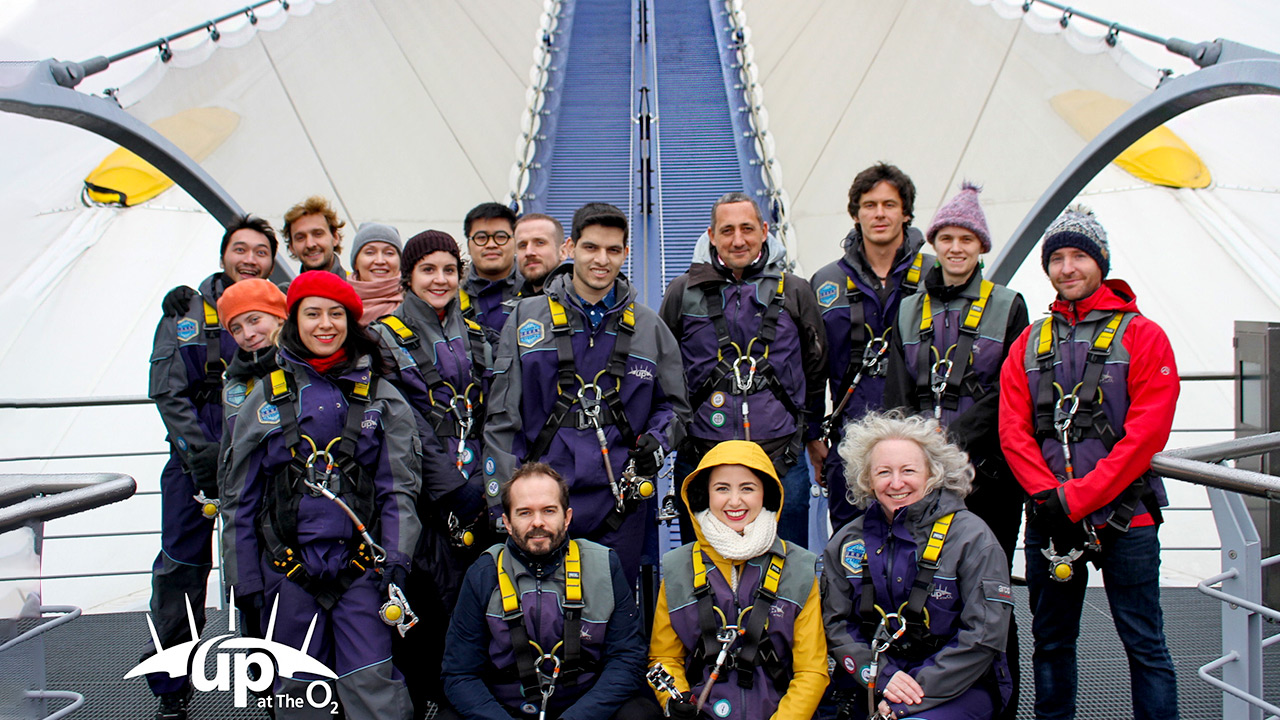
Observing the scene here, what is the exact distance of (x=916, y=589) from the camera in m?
2.48

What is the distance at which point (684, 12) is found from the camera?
39.1 ft

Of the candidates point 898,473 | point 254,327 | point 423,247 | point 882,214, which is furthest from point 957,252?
point 254,327

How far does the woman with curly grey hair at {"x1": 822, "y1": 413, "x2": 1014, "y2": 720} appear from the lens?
2.40m

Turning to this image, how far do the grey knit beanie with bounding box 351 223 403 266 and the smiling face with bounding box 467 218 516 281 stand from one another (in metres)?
0.30

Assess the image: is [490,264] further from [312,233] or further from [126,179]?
[126,179]

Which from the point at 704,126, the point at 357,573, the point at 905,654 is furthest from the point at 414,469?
the point at 704,126

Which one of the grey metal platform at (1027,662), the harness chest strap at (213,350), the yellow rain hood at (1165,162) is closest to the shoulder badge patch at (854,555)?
the grey metal platform at (1027,662)

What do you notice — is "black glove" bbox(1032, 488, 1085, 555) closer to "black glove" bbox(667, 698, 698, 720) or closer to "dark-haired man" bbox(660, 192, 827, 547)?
"dark-haired man" bbox(660, 192, 827, 547)

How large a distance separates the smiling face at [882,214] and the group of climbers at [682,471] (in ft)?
0.04

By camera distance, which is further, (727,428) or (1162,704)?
(727,428)

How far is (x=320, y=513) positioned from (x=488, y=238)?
1.35 m

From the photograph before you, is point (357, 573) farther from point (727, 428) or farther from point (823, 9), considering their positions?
point (823, 9)

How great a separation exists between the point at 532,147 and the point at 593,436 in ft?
20.7

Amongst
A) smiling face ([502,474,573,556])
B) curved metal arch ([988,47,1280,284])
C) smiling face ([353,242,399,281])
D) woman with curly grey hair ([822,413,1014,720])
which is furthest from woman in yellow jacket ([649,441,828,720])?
curved metal arch ([988,47,1280,284])
